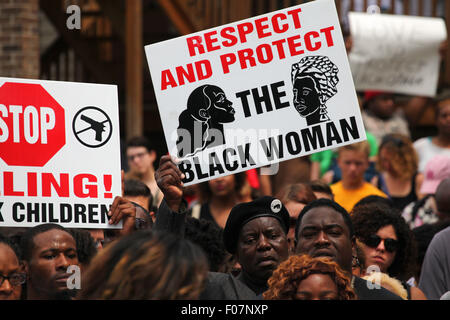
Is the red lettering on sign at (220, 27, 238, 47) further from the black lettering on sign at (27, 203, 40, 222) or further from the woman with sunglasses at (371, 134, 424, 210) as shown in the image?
the woman with sunglasses at (371, 134, 424, 210)

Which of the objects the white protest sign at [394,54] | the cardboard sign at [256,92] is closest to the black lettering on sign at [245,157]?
the cardboard sign at [256,92]

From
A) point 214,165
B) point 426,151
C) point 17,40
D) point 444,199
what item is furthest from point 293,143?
point 17,40

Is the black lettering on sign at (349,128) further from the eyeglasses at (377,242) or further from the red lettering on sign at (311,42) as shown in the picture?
the eyeglasses at (377,242)

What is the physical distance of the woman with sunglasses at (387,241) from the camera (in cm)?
551

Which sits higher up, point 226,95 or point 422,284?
point 226,95

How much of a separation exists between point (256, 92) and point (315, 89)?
12.2 inches

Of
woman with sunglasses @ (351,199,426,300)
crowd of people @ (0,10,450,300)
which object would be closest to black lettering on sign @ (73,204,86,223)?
crowd of people @ (0,10,450,300)

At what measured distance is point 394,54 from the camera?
881 cm

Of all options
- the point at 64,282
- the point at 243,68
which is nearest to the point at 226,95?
the point at 243,68

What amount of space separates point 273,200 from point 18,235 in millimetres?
1471

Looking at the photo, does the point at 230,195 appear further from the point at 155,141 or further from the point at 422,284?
the point at 155,141

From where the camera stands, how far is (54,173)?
484 cm

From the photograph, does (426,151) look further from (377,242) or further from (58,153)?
(58,153)

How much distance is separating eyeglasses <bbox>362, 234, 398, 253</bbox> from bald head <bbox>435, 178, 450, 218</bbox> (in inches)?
34.2
